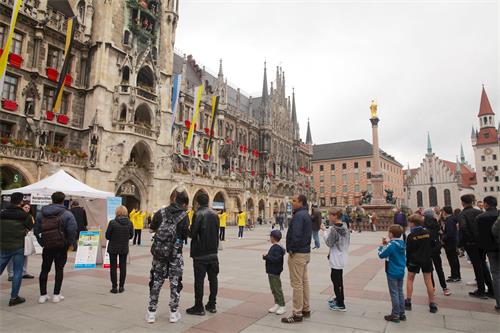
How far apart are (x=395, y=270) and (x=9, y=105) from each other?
985 inches

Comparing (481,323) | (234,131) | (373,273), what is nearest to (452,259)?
(373,273)

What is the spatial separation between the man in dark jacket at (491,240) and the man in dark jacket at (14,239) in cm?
829

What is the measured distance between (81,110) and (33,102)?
379 cm

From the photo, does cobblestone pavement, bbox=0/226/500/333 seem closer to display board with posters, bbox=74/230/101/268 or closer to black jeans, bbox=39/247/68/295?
black jeans, bbox=39/247/68/295

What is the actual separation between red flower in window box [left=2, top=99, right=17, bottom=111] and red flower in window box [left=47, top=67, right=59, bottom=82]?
3506 millimetres

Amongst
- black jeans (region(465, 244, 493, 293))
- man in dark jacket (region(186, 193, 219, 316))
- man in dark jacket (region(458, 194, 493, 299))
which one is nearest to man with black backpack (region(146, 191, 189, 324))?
man in dark jacket (region(186, 193, 219, 316))

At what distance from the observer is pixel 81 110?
26.6 m

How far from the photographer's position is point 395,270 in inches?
203

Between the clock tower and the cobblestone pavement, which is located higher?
the clock tower

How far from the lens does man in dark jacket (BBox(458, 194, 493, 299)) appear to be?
256 inches

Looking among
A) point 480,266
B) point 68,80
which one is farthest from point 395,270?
point 68,80

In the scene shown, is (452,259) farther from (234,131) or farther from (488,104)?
(488,104)

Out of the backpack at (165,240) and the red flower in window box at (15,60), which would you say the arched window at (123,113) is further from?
the backpack at (165,240)

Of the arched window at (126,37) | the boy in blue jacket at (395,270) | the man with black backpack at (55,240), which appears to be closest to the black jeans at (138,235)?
the man with black backpack at (55,240)
